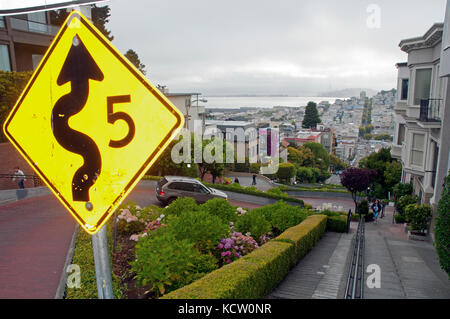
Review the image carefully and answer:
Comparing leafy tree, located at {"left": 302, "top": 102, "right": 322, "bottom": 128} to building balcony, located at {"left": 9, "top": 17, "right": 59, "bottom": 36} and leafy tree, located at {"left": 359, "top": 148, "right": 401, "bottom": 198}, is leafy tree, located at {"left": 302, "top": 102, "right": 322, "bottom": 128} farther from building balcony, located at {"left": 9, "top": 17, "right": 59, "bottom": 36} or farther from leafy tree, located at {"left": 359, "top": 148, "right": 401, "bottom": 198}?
building balcony, located at {"left": 9, "top": 17, "right": 59, "bottom": 36}

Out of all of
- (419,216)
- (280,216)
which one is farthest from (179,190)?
(419,216)

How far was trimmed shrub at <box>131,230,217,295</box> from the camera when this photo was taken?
20.7 ft

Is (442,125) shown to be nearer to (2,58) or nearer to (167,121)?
(167,121)

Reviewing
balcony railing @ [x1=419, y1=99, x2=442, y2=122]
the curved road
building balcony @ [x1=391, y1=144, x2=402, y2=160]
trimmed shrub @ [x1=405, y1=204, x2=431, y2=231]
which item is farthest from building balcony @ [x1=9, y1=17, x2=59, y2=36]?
building balcony @ [x1=391, y1=144, x2=402, y2=160]

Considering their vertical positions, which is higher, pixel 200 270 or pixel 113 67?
pixel 113 67

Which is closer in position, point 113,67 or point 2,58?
point 113,67

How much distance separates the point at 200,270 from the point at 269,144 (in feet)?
337

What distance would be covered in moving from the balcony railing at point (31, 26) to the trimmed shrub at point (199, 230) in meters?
21.3

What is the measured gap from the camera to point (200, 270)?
7418mm

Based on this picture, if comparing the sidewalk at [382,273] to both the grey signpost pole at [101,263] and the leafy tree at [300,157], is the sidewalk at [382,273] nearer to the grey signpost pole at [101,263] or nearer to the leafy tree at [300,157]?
the grey signpost pole at [101,263]

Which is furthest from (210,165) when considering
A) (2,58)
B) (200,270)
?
(200,270)

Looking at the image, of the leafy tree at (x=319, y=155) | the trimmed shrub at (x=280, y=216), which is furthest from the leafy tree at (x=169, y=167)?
the leafy tree at (x=319, y=155)
